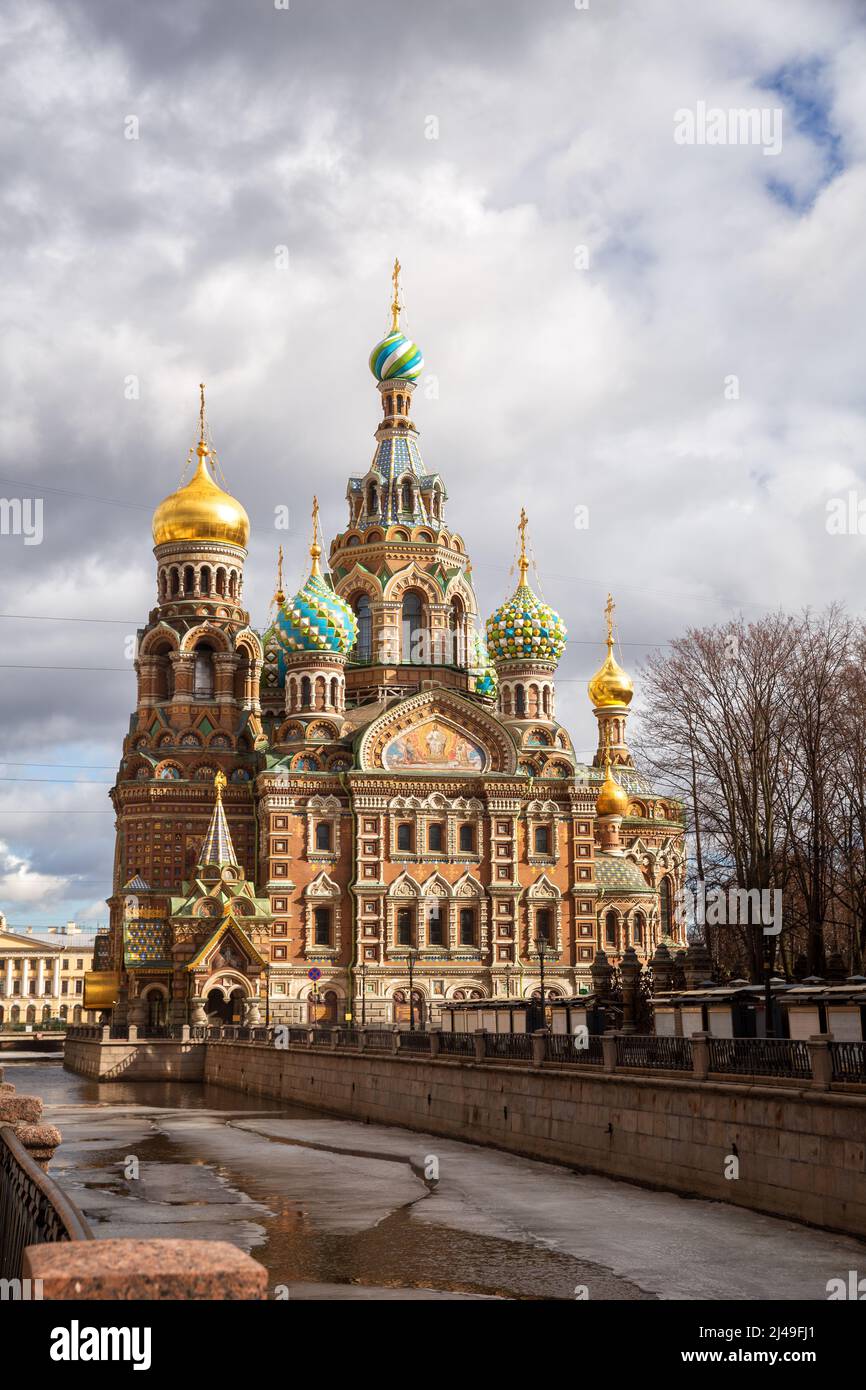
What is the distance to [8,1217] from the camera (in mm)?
10812

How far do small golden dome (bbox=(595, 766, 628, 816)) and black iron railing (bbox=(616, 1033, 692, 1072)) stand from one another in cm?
4537

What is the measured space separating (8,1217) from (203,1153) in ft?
65.0

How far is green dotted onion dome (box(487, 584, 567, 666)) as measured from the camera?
67.4 m

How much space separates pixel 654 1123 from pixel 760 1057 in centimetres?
323

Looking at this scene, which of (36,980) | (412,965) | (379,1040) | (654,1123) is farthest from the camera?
(36,980)

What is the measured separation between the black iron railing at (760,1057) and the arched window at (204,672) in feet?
156

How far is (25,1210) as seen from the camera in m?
9.63

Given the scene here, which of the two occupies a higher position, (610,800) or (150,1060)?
(610,800)

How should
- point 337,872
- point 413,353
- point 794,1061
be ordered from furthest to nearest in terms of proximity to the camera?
point 413,353 → point 337,872 → point 794,1061

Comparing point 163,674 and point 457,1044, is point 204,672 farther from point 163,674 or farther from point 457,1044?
point 457,1044

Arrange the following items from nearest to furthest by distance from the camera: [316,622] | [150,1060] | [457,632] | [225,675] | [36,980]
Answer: [150,1060] < [316,622] < [225,675] < [457,632] < [36,980]

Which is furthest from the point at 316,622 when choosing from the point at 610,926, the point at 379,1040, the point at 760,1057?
the point at 760,1057
